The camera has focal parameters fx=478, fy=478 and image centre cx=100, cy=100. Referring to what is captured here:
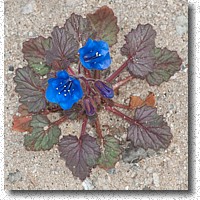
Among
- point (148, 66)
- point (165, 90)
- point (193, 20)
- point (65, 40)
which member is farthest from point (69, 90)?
point (193, 20)

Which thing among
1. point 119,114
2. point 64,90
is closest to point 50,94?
point 64,90

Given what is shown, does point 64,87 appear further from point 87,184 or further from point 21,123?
point 87,184

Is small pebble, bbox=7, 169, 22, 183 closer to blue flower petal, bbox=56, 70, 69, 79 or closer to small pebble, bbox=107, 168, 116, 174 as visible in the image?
small pebble, bbox=107, 168, 116, 174

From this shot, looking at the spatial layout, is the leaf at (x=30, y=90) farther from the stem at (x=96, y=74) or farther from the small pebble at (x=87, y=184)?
the small pebble at (x=87, y=184)

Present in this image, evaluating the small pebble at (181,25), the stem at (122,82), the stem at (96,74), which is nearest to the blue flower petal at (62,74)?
the stem at (96,74)

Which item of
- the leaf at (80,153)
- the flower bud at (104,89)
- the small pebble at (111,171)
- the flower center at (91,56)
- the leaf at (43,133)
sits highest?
the flower center at (91,56)
